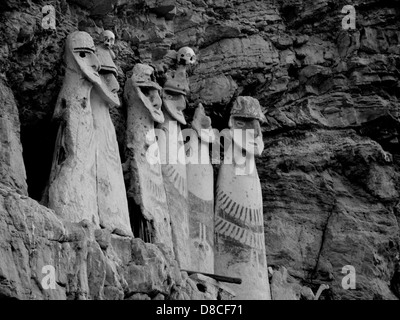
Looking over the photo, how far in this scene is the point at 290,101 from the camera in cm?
1931

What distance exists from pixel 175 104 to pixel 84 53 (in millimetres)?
1670

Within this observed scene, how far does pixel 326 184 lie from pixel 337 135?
717mm

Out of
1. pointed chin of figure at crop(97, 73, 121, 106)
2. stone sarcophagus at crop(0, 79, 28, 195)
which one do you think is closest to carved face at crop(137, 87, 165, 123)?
pointed chin of figure at crop(97, 73, 121, 106)

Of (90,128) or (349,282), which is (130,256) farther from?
(349,282)

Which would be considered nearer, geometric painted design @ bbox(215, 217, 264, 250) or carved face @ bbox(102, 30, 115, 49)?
carved face @ bbox(102, 30, 115, 49)

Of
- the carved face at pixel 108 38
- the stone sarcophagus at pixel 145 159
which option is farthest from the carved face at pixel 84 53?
the stone sarcophagus at pixel 145 159

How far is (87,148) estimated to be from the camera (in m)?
16.0

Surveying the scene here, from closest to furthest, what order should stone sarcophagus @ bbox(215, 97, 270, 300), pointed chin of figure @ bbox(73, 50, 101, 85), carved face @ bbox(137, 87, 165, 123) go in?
pointed chin of figure @ bbox(73, 50, 101, 85) < carved face @ bbox(137, 87, 165, 123) < stone sarcophagus @ bbox(215, 97, 270, 300)

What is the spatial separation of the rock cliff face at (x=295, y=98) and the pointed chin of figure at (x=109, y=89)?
19.8 inches

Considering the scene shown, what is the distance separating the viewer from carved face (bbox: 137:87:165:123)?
56.4 feet

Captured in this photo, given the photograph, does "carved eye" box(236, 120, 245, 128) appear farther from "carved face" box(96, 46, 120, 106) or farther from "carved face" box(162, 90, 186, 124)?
"carved face" box(96, 46, 120, 106)

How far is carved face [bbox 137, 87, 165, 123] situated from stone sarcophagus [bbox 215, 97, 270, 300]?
114 centimetres

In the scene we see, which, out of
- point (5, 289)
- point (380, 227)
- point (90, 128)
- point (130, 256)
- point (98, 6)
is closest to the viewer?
point (5, 289)
